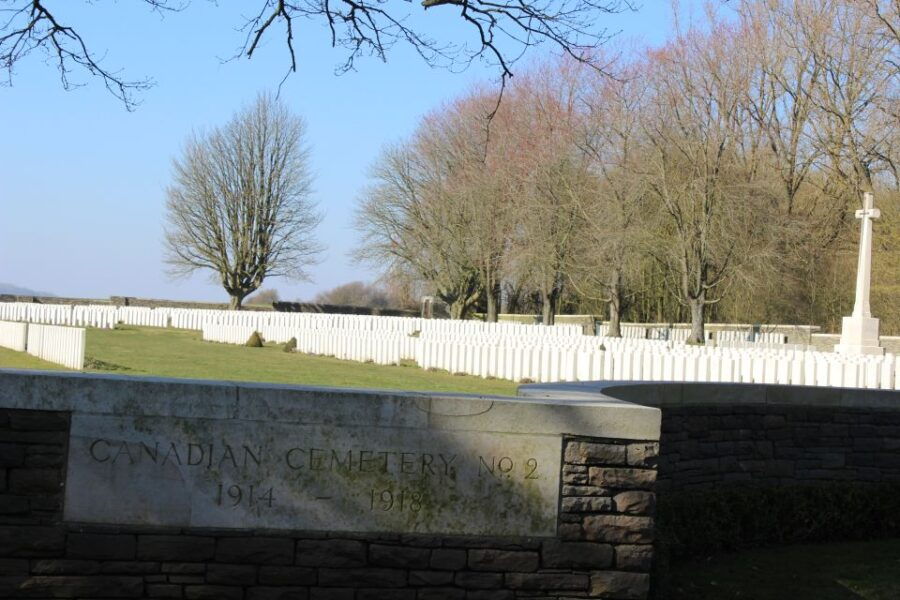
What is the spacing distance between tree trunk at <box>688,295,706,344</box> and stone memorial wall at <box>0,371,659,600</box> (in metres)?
25.0

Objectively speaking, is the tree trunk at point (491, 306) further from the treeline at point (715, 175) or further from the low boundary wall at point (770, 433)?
the low boundary wall at point (770, 433)

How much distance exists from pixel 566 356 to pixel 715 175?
1289 centimetres

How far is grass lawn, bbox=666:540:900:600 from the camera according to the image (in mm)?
5574

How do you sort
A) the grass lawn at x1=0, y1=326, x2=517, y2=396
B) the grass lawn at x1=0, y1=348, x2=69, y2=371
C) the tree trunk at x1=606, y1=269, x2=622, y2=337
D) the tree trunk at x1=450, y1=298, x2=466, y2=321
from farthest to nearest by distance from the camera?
the tree trunk at x1=450, y1=298, x2=466, y2=321 < the tree trunk at x1=606, y1=269, x2=622, y2=337 < the grass lawn at x1=0, y1=348, x2=69, y2=371 < the grass lawn at x1=0, y1=326, x2=517, y2=396

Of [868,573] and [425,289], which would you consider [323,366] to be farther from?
[425,289]

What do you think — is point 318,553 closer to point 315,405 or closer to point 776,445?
point 315,405

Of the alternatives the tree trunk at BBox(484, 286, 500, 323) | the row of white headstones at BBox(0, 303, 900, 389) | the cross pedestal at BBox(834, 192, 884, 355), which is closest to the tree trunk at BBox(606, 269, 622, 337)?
the row of white headstones at BBox(0, 303, 900, 389)

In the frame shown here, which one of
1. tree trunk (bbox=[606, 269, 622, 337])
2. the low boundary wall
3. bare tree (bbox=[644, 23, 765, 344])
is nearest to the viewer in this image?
the low boundary wall

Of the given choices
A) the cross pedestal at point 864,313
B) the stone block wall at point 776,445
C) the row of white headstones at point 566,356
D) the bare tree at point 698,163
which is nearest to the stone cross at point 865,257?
the cross pedestal at point 864,313

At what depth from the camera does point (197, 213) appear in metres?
47.9

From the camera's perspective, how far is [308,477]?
4.33 meters

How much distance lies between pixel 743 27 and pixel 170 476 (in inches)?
1186

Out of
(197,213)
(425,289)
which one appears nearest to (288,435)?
(425,289)

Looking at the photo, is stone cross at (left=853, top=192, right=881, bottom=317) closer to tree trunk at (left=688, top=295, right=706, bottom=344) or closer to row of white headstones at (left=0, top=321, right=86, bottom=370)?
tree trunk at (left=688, top=295, right=706, bottom=344)
